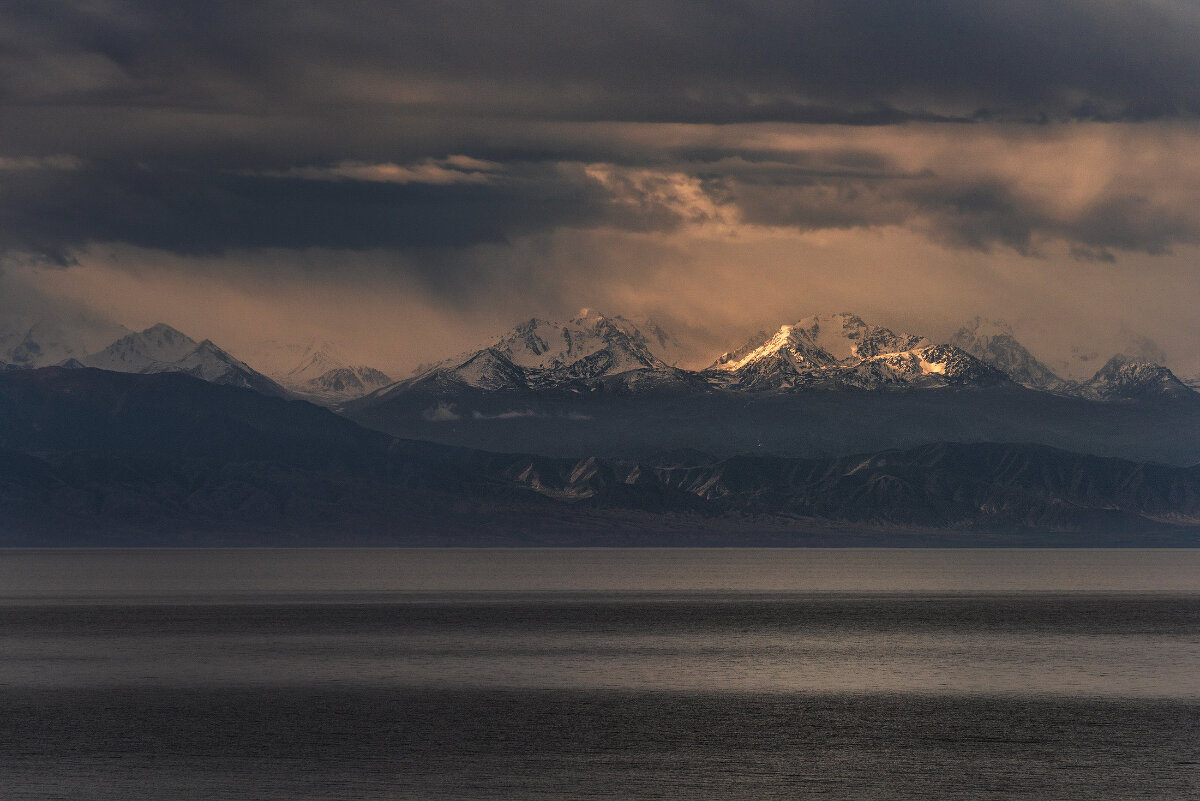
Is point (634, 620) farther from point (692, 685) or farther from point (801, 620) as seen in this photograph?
point (692, 685)

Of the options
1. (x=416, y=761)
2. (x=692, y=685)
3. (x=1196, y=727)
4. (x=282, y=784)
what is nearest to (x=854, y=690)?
(x=692, y=685)

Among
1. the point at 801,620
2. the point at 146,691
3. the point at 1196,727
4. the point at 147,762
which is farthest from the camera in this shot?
the point at 801,620

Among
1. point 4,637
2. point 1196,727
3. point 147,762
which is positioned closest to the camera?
point 147,762

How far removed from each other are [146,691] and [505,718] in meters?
28.6

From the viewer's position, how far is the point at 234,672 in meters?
122

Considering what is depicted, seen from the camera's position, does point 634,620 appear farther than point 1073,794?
Yes

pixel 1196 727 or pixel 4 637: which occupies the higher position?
pixel 1196 727

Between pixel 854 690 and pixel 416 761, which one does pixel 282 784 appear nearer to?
pixel 416 761

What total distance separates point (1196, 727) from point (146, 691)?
64734 mm

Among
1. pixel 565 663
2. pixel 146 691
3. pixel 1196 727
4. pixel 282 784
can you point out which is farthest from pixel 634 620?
pixel 282 784

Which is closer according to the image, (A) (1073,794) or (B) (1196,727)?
(A) (1073,794)

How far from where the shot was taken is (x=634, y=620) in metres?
197

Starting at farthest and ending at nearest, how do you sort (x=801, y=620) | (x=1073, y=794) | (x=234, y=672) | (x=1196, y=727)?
1. (x=801, y=620)
2. (x=234, y=672)
3. (x=1196, y=727)
4. (x=1073, y=794)

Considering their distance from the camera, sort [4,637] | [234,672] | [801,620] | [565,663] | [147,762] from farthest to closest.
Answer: [801,620], [4,637], [565,663], [234,672], [147,762]
